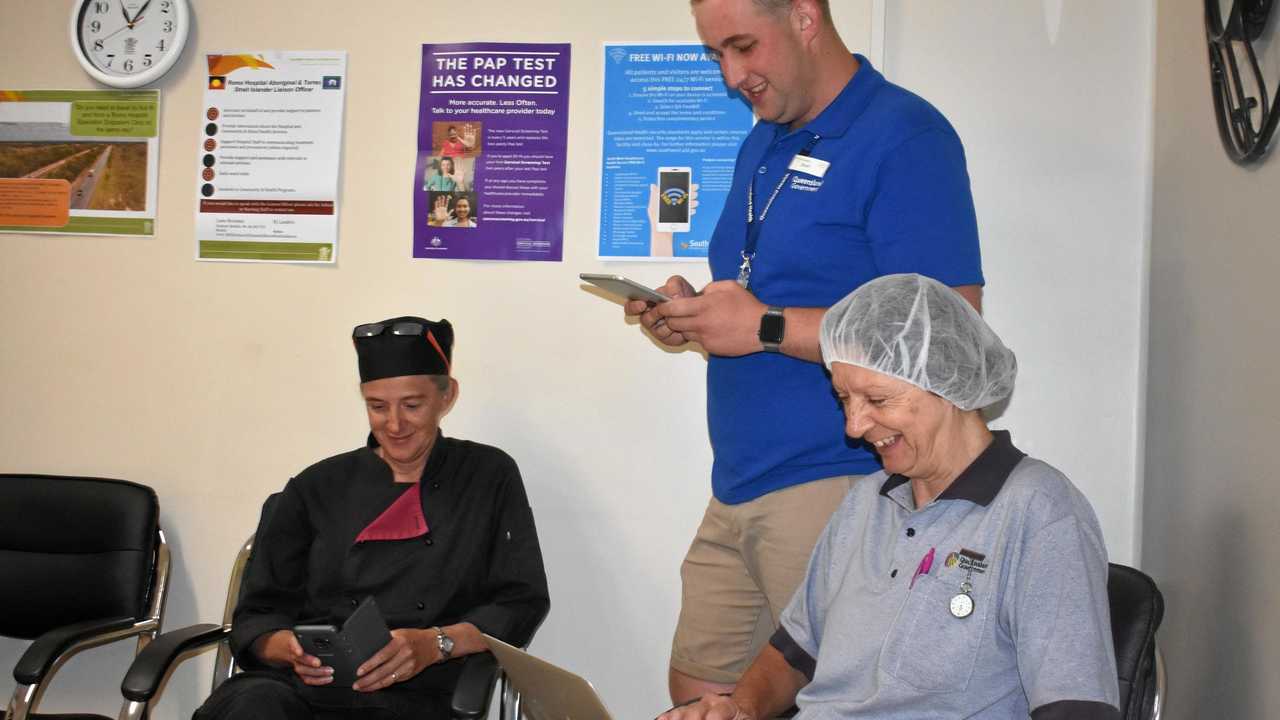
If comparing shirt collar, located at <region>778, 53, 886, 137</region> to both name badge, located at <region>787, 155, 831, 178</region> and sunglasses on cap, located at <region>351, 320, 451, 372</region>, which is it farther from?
sunglasses on cap, located at <region>351, 320, 451, 372</region>

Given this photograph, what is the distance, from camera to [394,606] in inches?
108

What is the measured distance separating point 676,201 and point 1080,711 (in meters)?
1.97

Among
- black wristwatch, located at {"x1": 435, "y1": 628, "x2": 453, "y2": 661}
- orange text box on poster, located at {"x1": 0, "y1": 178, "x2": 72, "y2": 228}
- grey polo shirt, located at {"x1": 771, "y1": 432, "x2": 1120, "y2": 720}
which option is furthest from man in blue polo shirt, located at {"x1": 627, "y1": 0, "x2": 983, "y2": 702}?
orange text box on poster, located at {"x1": 0, "y1": 178, "x2": 72, "y2": 228}

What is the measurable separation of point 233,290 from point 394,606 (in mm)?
1255

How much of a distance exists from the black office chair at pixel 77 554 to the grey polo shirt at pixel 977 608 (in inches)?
82.9

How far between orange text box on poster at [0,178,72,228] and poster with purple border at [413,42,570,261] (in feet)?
3.87

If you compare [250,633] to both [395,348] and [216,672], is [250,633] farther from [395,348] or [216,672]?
[395,348]

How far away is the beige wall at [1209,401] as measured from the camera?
1.95 metres

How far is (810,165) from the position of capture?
2.20 m

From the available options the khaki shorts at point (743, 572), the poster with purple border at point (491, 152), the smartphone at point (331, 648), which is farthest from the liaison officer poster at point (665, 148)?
the smartphone at point (331, 648)

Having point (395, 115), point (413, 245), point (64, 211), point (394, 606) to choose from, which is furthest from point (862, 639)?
point (64, 211)

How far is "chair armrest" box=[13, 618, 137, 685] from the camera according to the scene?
2561mm

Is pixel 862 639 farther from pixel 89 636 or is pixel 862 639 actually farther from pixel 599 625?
pixel 89 636

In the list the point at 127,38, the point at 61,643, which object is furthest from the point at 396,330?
the point at 127,38
